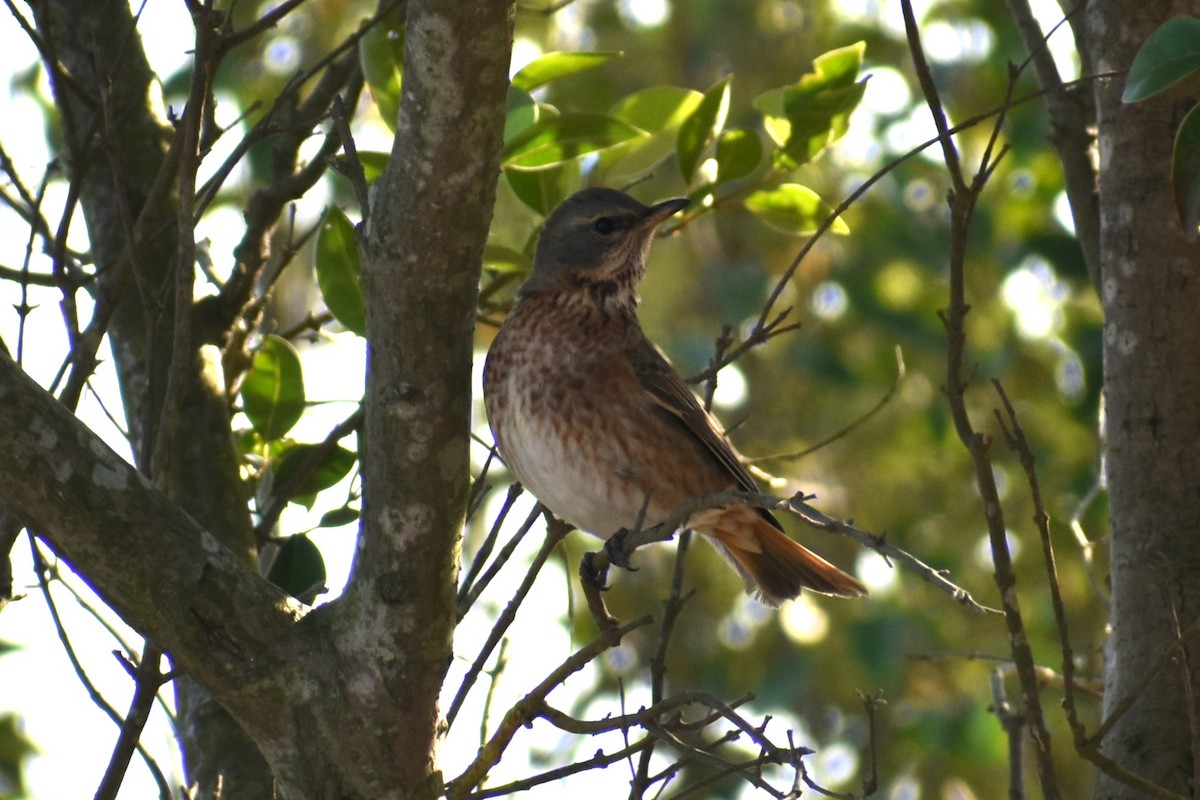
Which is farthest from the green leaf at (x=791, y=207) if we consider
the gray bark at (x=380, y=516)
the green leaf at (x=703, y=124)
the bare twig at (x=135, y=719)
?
the bare twig at (x=135, y=719)

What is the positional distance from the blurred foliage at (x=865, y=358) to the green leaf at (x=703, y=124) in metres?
1.89

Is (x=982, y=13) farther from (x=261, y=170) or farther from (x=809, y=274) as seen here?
(x=261, y=170)

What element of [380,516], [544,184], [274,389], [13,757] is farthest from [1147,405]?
[13,757]

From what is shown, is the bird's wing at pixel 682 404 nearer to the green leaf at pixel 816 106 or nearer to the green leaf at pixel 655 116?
the green leaf at pixel 655 116

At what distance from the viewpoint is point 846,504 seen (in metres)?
8.84

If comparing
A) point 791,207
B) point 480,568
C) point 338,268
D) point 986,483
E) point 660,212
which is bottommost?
point 986,483

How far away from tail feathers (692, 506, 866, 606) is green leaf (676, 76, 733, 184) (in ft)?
3.98

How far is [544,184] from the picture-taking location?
4707 mm

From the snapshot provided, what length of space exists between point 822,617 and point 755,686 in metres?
0.67

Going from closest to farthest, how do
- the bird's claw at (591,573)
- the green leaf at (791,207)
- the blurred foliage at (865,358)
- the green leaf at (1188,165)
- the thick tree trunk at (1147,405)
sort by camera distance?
the green leaf at (1188,165), the thick tree trunk at (1147,405), the bird's claw at (591,573), the green leaf at (791,207), the blurred foliage at (865,358)

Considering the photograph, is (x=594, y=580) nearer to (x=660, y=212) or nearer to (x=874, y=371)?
(x=660, y=212)

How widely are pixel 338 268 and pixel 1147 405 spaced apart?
2.27 meters

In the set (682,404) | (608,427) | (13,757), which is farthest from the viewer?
(13,757)

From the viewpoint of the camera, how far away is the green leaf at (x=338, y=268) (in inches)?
176
